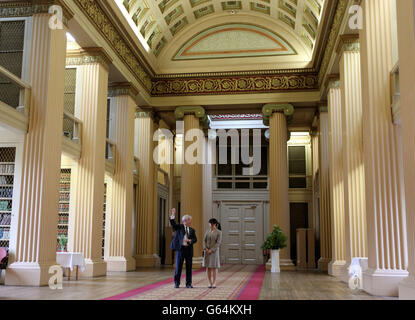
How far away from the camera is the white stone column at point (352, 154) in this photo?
11688 mm

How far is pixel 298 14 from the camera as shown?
1745cm

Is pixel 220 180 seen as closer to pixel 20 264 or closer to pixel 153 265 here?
pixel 153 265

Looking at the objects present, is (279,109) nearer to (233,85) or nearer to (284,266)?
(233,85)

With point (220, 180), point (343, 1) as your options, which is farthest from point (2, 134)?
point (220, 180)

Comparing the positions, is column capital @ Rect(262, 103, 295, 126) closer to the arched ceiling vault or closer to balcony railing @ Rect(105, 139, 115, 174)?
the arched ceiling vault

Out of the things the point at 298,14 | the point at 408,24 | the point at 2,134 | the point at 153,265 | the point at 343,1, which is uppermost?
the point at 298,14

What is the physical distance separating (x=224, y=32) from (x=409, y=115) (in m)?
13.8

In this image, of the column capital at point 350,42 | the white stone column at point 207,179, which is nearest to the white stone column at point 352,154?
the column capital at point 350,42

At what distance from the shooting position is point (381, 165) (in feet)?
29.7

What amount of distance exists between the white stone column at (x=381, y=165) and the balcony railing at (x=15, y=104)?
7041 mm

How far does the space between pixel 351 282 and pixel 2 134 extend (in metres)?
7.94

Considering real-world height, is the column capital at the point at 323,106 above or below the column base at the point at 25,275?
above

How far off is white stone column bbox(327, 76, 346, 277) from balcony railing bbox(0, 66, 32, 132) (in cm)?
903

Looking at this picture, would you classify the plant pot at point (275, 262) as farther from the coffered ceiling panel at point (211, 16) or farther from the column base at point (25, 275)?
the column base at point (25, 275)
